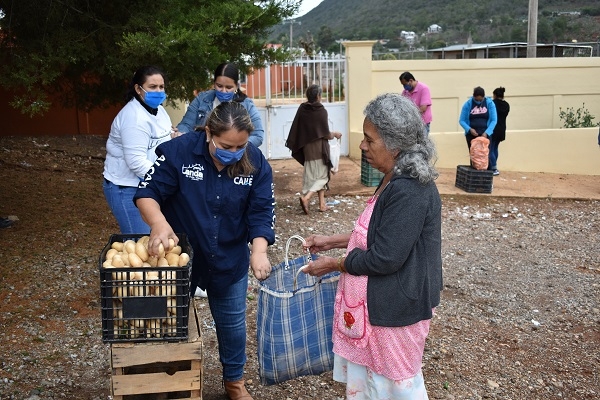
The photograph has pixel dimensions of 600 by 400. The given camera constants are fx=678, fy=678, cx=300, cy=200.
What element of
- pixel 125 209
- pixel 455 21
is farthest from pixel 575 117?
pixel 455 21

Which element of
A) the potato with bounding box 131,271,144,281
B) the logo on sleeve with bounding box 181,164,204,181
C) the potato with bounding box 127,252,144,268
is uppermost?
the logo on sleeve with bounding box 181,164,204,181

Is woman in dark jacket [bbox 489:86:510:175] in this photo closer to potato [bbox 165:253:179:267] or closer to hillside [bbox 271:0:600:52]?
potato [bbox 165:253:179:267]

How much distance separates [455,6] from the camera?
6312 cm

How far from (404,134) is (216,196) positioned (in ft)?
3.58

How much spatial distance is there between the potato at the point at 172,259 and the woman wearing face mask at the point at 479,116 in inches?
383

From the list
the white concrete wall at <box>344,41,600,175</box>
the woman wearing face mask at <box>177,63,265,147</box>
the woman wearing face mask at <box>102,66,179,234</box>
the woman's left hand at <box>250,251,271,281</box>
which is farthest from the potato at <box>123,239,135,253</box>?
the white concrete wall at <box>344,41,600,175</box>

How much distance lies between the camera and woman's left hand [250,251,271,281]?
3.46m

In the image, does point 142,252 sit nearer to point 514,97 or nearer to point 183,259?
point 183,259

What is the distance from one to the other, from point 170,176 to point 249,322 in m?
2.48

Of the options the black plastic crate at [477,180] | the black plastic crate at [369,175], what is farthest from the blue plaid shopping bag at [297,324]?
the black plastic crate at [477,180]

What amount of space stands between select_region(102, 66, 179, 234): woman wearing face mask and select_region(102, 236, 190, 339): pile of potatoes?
4.31 feet

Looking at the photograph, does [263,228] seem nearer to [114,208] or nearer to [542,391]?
[114,208]

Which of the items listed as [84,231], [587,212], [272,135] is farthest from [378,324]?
[272,135]

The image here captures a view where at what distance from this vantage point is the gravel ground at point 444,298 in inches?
186
